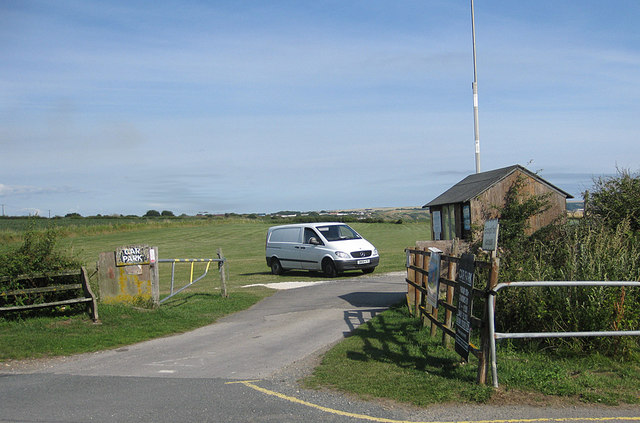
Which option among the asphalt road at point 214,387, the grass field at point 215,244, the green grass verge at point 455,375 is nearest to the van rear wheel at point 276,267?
the grass field at point 215,244

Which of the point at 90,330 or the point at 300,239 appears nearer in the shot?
the point at 90,330

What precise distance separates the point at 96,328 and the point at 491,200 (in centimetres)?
1020

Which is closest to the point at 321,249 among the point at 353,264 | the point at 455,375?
the point at 353,264

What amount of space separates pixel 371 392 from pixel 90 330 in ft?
20.4

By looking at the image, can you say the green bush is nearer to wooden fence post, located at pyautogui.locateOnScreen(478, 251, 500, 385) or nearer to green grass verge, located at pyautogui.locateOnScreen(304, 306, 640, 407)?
green grass verge, located at pyautogui.locateOnScreen(304, 306, 640, 407)

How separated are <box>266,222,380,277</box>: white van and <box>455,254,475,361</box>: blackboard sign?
518 inches

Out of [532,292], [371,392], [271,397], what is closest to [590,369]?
[532,292]

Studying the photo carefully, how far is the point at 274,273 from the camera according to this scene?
897 inches

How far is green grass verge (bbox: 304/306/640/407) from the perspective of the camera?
6.16m

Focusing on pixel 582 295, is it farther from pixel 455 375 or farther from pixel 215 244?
pixel 215 244

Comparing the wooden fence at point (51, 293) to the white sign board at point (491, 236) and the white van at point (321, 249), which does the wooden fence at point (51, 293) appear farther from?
the white van at point (321, 249)

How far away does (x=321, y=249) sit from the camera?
20.9 metres

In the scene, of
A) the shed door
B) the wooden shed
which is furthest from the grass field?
the wooden shed

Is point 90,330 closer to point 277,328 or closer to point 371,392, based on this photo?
point 277,328
